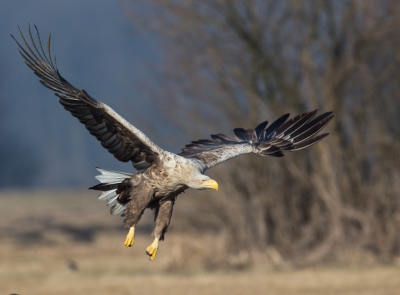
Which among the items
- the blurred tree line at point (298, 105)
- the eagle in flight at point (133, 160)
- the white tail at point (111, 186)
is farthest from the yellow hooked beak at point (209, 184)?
the blurred tree line at point (298, 105)

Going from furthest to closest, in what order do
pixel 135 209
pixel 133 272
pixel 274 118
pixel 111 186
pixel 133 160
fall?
pixel 274 118 → pixel 133 272 → pixel 111 186 → pixel 133 160 → pixel 135 209

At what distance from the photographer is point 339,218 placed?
634 inches

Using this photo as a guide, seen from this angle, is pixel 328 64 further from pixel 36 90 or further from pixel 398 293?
pixel 36 90

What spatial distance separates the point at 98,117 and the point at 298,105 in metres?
9.08

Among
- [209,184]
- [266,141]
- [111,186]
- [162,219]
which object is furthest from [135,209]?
[266,141]

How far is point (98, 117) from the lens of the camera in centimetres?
798

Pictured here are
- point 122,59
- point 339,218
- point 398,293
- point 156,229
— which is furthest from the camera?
point 122,59

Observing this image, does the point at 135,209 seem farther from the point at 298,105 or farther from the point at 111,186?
the point at 298,105

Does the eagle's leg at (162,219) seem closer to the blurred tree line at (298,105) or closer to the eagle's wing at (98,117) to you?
the eagle's wing at (98,117)

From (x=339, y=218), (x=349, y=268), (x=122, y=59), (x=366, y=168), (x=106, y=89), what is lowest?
(x=349, y=268)

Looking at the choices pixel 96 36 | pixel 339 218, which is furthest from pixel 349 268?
pixel 96 36

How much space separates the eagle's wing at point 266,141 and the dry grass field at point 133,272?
10.9ft

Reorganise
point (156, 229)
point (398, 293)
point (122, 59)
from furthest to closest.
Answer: point (122, 59), point (398, 293), point (156, 229)

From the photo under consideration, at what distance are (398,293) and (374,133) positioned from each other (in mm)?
5467
